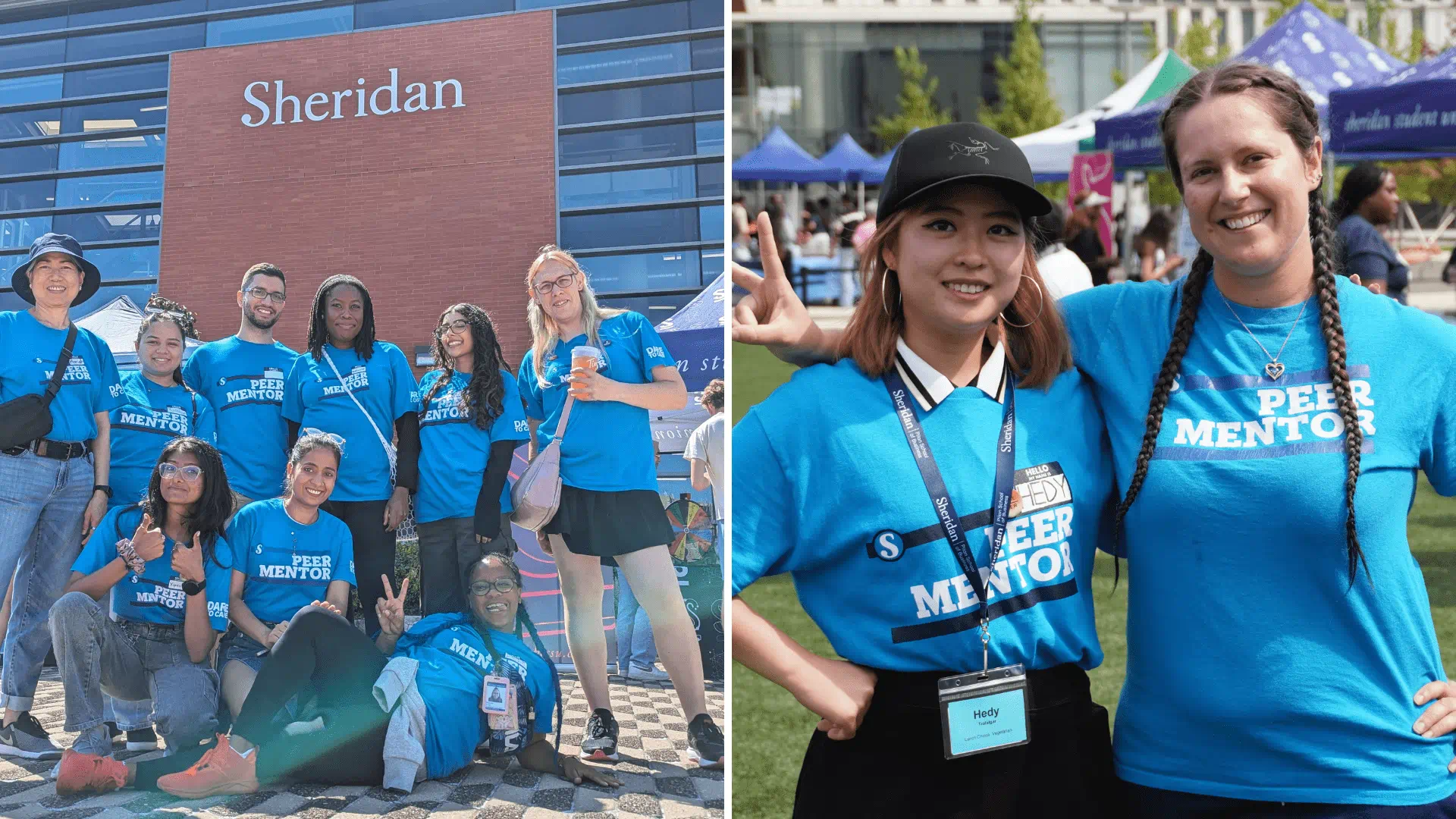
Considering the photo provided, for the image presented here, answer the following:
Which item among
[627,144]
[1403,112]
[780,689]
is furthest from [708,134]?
[1403,112]

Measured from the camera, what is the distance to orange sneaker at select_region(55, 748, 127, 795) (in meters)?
2.96

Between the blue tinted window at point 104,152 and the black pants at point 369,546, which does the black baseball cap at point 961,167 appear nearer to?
the black pants at point 369,546

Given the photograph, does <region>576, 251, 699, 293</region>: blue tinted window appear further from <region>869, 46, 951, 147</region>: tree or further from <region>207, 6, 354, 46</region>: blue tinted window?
<region>869, 46, 951, 147</region>: tree

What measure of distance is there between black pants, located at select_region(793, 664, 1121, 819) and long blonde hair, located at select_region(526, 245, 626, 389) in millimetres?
1246

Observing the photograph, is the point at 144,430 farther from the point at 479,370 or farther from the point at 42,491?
the point at 479,370

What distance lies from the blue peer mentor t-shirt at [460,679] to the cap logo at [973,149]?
5.47ft

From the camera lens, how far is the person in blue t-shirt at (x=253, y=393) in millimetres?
2996

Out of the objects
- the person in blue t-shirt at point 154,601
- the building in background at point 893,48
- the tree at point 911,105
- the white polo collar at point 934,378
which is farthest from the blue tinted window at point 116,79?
the building in background at point 893,48

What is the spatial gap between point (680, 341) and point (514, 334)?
0.38m

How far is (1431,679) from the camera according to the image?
6.12 ft

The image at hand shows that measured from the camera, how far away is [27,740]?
302cm

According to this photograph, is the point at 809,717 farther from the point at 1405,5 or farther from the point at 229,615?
the point at 1405,5

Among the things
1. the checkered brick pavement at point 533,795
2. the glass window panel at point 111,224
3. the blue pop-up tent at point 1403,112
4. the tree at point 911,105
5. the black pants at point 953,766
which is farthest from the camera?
the tree at point 911,105

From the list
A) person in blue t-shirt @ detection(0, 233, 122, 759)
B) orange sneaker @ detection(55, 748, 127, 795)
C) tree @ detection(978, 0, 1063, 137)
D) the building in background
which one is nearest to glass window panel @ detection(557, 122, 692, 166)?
person in blue t-shirt @ detection(0, 233, 122, 759)
